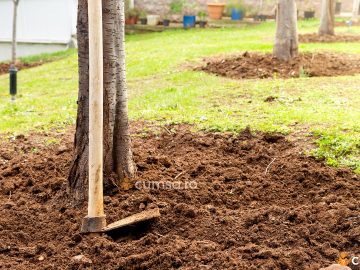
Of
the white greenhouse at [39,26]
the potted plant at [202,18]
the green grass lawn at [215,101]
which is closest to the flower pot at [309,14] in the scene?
the potted plant at [202,18]

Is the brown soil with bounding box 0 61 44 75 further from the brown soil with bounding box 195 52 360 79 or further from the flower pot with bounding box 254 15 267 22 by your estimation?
the flower pot with bounding box 254 15 267 22

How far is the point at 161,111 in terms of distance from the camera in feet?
28.5

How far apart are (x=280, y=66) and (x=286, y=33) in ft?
3.00

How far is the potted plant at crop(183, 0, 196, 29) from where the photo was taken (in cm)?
2464

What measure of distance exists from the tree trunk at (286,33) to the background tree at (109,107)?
738cm

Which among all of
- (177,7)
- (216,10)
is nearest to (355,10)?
(216,10)

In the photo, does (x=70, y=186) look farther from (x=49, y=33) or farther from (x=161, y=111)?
(x=49, y=33)

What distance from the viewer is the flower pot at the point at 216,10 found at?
83.0 ft

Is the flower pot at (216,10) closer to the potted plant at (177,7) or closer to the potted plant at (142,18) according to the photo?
the potted plant at (177,7)

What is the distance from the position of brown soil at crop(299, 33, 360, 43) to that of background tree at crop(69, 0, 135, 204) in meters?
12.0

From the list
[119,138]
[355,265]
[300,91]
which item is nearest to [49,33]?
[300,91]

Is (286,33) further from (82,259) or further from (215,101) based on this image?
(82,259)

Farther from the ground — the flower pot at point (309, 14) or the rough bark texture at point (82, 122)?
the flower pot at point (309, 14)

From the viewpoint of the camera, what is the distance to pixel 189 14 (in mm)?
25781
